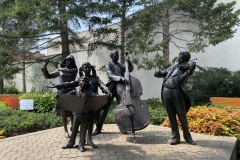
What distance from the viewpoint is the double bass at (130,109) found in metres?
5.57

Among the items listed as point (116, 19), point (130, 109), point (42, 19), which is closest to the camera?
point (130, 109)

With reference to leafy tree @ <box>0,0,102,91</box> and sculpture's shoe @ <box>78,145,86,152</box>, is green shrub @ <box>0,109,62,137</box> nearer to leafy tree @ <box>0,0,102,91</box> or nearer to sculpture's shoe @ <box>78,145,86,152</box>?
sculpture's shoe @ <box>78,145,86,152</box>

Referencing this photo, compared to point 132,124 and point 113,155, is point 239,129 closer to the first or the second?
point 132,124

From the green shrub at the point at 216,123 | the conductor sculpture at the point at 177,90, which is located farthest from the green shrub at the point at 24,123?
the conductor sculpture at the point at 177,90

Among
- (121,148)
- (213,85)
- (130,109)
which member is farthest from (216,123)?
(213,85)

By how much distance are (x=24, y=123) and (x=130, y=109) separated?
4074mm

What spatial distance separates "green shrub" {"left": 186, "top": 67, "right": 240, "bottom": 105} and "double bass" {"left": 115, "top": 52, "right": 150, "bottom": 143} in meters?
6.97

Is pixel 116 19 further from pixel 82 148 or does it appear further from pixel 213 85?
pixel 82 148

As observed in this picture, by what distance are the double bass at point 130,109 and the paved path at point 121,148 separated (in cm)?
44

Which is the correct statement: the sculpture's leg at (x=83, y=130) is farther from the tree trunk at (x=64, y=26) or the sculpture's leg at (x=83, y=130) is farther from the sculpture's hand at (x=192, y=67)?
the tree trunk at (x=64, y=26)

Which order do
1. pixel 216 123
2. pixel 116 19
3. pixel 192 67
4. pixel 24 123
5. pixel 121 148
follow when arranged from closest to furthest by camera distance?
pixel 192 67 → pixel 121 148 → pixel 216 123 → pixel 24 123 → pixel 116 19

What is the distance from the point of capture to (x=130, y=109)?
5582 mm

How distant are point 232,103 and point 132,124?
681 cm

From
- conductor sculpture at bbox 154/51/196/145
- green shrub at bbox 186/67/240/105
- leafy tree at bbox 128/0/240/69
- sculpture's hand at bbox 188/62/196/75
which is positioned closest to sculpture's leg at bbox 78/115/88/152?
conductor sculpture at bbox 154/51/196/145
